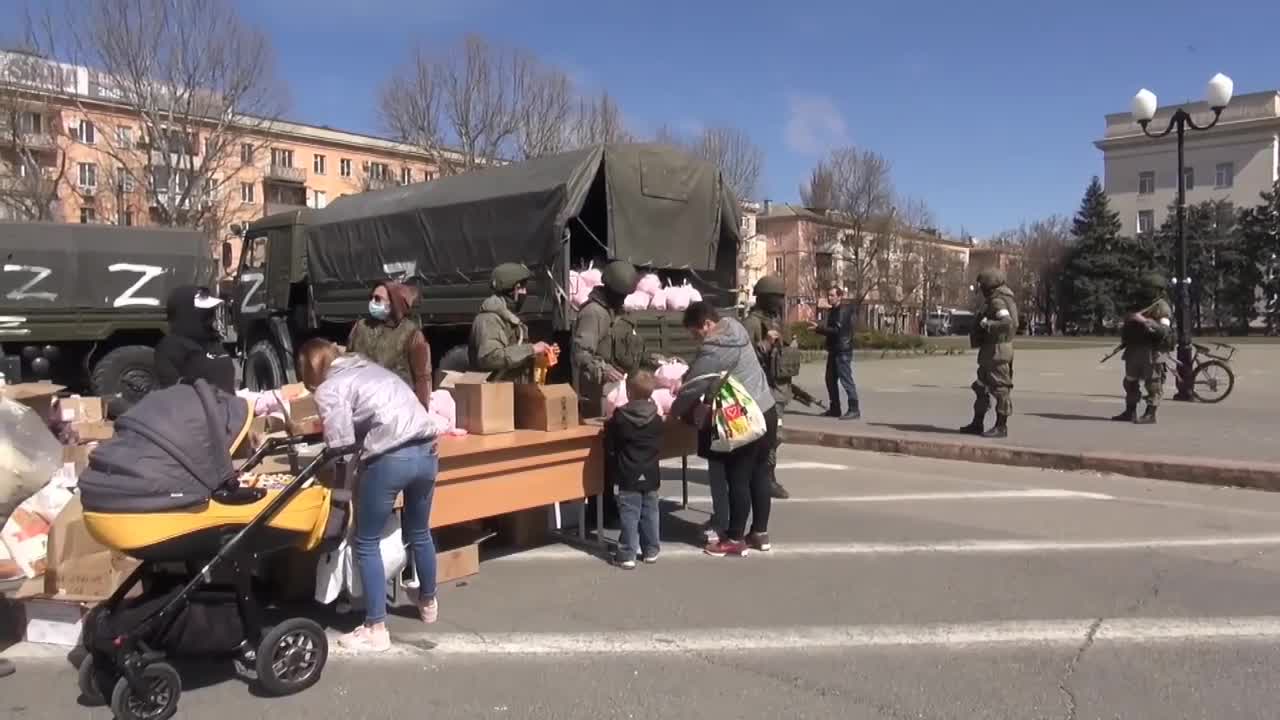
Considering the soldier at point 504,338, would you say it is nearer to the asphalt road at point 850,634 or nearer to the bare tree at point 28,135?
the asphalt road at point 850,634

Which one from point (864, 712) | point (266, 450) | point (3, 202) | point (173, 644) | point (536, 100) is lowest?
point (864, 712)

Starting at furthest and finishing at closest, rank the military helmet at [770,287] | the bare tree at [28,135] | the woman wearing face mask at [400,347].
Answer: the bare tree at [28,135] → the military helmet at [770,287] → the woman wearing face mask at [400,347]

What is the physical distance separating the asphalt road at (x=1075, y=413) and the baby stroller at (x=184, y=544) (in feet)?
27.8

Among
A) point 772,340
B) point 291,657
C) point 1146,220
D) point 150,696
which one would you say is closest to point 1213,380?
point 772,340

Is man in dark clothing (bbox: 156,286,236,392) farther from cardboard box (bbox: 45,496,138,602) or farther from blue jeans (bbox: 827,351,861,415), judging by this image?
blue jeans (bbox: 827,351,861,415)

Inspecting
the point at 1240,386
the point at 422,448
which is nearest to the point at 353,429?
the point at 422,448

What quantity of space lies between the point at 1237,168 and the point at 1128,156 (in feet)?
25.0

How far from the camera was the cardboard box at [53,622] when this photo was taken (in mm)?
4848

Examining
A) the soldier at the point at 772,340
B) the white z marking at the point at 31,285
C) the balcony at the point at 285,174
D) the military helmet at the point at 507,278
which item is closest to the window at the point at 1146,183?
the balcony at the point at 285,174

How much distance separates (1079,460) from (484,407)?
258 inches

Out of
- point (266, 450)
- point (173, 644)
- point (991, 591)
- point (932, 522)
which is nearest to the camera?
point (173, 644)

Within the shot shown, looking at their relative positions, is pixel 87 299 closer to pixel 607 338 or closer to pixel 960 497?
pixel 607 338

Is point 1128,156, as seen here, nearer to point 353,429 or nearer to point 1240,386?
point 1240,386

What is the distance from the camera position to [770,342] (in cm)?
856
